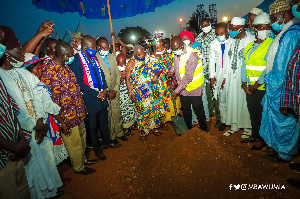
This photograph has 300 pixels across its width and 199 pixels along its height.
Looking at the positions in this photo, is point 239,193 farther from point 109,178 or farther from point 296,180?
point 109,178

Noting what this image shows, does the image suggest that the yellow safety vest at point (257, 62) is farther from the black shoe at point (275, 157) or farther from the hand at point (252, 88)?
the black shoe at point (275, 157)

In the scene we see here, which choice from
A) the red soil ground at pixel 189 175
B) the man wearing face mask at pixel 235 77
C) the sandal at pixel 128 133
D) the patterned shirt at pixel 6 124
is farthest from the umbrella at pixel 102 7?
the patterned shirt at pixel 6 124

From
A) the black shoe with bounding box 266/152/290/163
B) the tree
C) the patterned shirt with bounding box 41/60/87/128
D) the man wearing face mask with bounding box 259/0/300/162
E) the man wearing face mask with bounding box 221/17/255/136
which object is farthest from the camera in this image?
the tree

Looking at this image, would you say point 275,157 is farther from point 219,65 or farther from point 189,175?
point 219,65

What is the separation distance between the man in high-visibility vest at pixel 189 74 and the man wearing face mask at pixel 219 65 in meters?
0.65

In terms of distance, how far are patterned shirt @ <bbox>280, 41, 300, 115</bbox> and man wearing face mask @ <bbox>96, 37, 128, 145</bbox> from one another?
298 cm

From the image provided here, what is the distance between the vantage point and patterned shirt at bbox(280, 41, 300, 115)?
2115 millimetres

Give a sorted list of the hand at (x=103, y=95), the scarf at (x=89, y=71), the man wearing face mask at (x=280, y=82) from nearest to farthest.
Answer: the man wearing face mask at (x=280, y=82)
the scarf at (x=89, y=71)
the hand at (x=103, y=95)

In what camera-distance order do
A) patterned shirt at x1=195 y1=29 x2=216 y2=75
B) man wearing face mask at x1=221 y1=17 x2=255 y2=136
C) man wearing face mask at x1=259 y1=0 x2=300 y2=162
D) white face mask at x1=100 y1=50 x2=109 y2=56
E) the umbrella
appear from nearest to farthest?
1. man wearing face mask at x1=259 y1=0 x2=300 y2=162
2. man wearing face mask at x1=221 y1=17 x2=255 y2=136
3. white face mask at x1=100 y1=50 x2=109 y2=56
4. patterned shirt at x1=195 y1=29 x2=216 y2=75
5. the umbrella

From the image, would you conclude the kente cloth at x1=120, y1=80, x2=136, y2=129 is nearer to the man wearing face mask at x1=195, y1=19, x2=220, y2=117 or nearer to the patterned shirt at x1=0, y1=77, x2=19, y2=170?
the man wearing face mask at x1=195, y1=19, x2=220, y2=117

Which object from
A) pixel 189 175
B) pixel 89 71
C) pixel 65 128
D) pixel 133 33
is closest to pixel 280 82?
pixel 189 175

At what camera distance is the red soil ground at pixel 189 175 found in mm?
2268

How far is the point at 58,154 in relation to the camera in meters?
2.95

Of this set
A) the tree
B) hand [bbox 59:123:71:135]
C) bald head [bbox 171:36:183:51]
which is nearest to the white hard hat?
bald head [bbox 171:36:183:51]
